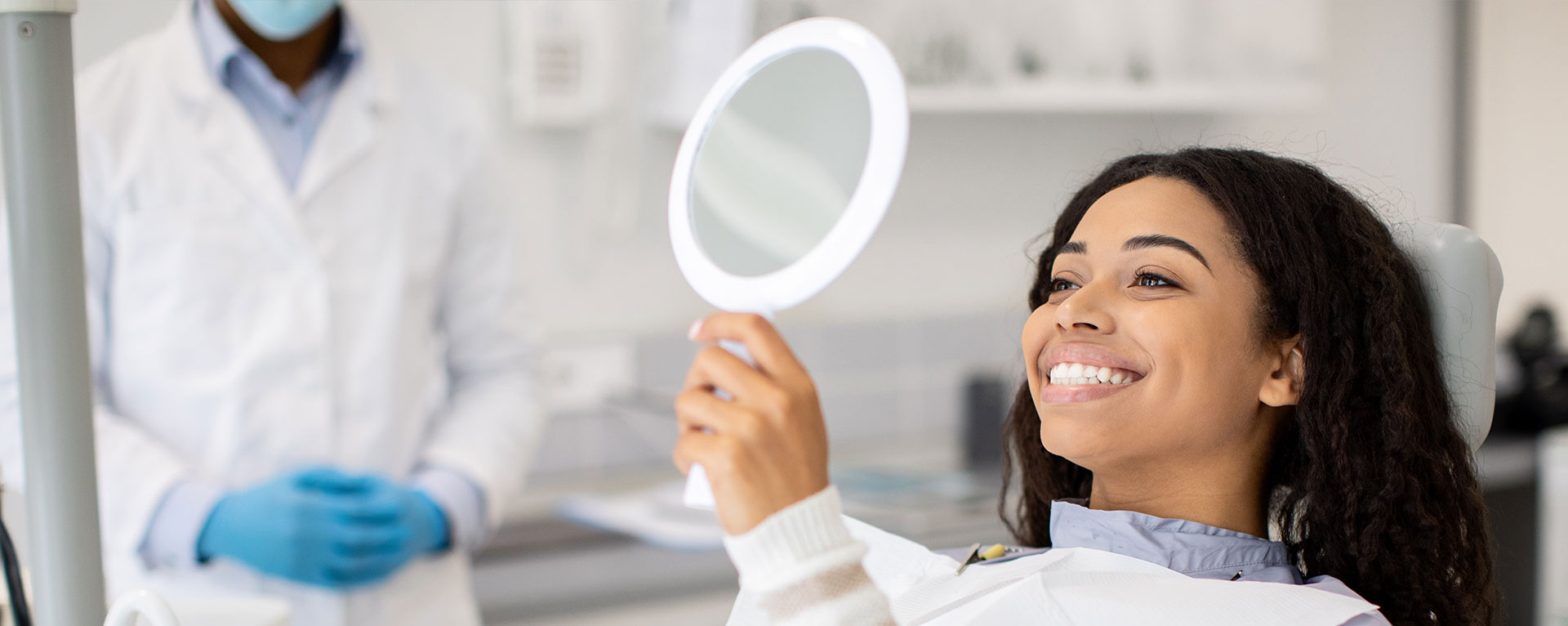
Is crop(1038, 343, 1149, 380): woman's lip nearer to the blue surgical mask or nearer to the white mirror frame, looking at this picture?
the white mirror frame

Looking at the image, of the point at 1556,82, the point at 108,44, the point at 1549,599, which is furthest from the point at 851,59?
the point at 1556,82

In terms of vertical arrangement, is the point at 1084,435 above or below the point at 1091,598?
above

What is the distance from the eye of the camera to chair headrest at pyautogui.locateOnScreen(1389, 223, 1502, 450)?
107cm

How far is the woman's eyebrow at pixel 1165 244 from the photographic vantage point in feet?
3.49

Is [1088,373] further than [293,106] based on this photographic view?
No

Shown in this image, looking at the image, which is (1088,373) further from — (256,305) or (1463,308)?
(256,305)

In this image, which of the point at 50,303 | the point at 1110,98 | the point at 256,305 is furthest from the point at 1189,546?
the point at 1110,98

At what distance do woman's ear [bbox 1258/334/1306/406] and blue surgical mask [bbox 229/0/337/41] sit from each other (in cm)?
123

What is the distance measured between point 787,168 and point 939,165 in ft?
6.92

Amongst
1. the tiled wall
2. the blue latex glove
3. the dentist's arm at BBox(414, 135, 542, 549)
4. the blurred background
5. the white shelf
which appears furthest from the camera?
the white shelf

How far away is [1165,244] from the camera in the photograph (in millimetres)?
1068

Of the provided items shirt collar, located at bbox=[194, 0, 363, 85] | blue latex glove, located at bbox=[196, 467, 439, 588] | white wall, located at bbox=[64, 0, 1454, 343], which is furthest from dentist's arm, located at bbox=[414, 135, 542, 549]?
white wall, located at bbox=[64, 0, 1454, 343]

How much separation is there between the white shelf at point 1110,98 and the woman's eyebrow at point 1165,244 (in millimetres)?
1537

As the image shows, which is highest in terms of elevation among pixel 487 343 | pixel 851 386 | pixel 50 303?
pixel 50 303
